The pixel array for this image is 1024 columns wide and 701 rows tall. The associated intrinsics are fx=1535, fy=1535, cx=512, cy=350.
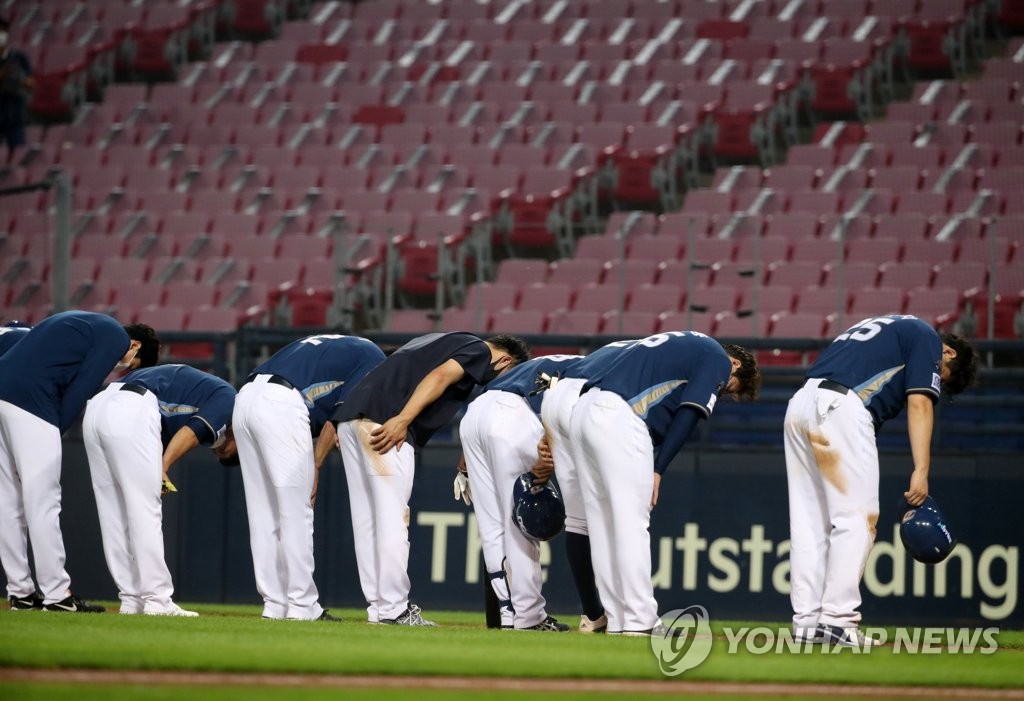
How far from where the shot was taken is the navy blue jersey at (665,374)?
7.78 m

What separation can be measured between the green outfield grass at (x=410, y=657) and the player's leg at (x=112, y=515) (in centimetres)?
110

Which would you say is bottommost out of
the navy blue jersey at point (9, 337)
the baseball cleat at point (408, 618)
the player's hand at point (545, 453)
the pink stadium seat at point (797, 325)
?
the baseball cleat at point (408, 618)

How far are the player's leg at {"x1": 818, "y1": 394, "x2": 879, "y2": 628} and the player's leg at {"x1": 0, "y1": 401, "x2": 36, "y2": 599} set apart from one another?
15.3ft

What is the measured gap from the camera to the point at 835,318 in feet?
44.5

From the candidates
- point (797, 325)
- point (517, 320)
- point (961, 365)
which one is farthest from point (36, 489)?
point (797, 325)

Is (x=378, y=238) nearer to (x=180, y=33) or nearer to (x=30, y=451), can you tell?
(x=30, y=451)

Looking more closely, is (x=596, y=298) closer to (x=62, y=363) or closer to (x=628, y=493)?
(x=62, y=363)

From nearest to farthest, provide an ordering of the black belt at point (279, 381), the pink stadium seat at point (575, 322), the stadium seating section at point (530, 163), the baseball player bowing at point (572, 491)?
the baseball player bowing at point (572, 491), the black belt at point (279, 381), the stadium seating section at point (530, 163), the pink stadium seat at point (575, 322)

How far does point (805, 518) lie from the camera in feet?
25.6

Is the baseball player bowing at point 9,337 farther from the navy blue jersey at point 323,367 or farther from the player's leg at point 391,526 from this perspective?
the player's leg at point 391,526

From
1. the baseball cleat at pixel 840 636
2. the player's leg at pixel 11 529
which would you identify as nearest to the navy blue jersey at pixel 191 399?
the player's leg at pixel 11 529

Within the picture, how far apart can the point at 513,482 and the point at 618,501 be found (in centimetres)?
129

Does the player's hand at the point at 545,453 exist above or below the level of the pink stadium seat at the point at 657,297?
below

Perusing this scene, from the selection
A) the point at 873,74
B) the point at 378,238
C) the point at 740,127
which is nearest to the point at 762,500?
the point at 378,238
